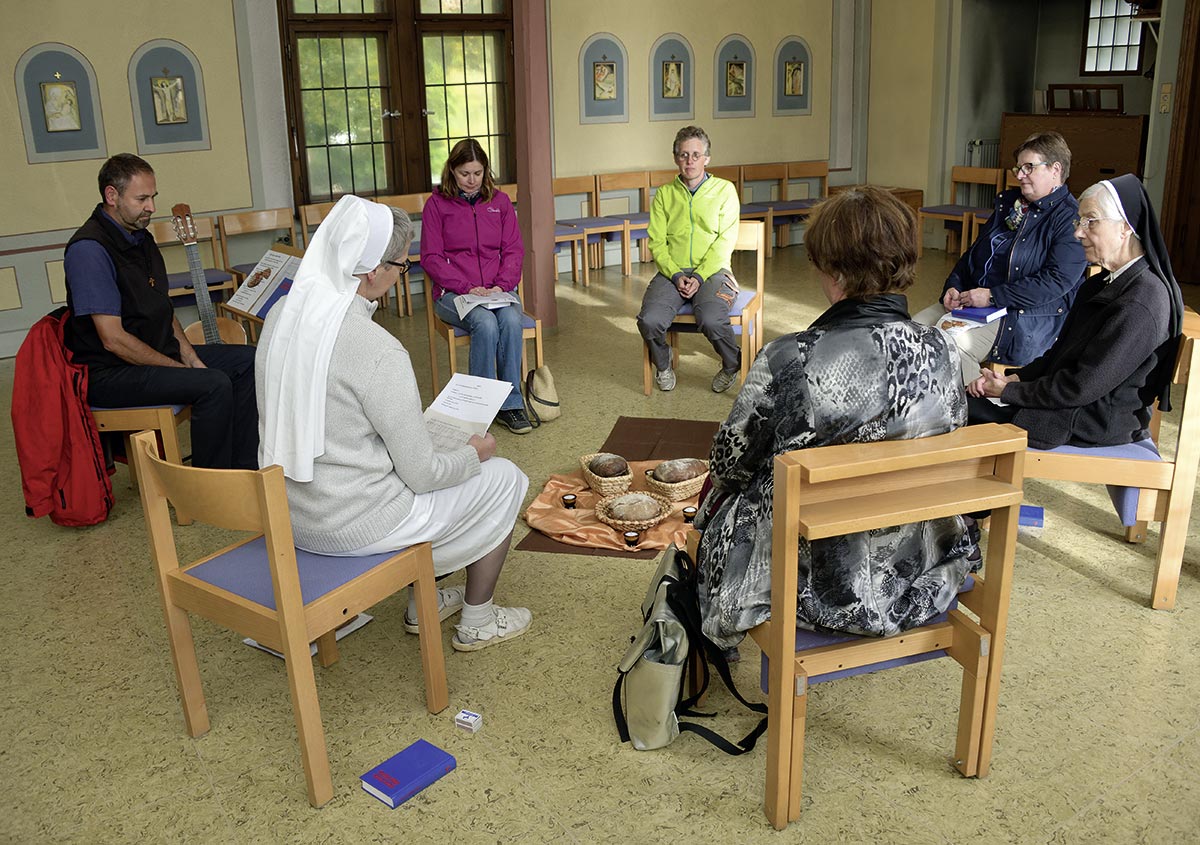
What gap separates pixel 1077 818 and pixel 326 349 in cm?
A: 198

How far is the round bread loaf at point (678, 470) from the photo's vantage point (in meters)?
4.05

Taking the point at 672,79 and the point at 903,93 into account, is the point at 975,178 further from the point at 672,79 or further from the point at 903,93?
Answer: the point at 672,79

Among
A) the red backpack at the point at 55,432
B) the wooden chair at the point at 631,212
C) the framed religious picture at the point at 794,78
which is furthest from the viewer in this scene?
the framed religious picture at the point at 794,78

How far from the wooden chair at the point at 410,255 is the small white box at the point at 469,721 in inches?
205

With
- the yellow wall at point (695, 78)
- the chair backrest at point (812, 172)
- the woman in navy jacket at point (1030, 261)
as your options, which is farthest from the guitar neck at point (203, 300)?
the chair backrest at point (812, 172)

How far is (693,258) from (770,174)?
192 inches

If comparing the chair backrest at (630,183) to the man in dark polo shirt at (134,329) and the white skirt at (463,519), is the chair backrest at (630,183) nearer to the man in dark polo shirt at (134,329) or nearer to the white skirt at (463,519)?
the man in dark polo shirt at (134,329)

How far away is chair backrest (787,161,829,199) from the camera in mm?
10117

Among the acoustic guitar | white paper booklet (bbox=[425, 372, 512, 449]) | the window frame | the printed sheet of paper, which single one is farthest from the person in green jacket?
the window frame

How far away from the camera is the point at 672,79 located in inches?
367

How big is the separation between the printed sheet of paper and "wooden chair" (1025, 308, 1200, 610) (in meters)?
3.20

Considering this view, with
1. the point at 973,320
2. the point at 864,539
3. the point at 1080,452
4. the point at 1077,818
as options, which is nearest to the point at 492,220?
the point at 973,320

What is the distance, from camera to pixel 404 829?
240cm

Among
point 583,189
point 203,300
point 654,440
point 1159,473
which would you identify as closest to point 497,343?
point 654,440
